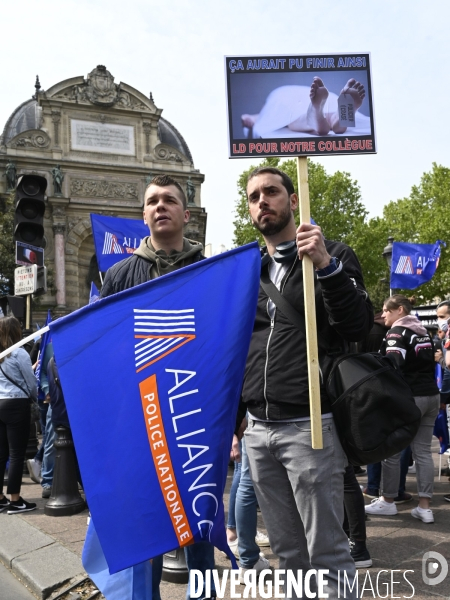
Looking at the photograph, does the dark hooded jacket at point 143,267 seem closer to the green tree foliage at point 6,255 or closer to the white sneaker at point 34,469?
the white sneaker at point 34,469

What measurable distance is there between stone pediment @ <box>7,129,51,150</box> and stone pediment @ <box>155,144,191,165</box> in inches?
271

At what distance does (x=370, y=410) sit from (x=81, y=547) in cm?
318

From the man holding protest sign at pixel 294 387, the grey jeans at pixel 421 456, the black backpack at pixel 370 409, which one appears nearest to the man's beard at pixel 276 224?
the man holding protest sign at pixel 294 387

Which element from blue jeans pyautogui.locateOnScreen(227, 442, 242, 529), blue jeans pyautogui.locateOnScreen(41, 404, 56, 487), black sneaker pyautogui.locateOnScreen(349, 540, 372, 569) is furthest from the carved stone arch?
black sneaker pyautogui.locateOnScreen(349, 540, 372, 569)

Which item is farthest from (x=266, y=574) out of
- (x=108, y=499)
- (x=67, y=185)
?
(x=67, y=185)

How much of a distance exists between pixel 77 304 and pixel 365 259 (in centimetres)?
1849

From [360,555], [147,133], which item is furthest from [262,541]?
[147,133]

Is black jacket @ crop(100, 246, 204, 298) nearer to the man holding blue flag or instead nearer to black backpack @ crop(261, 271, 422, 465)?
the man holding blue flag

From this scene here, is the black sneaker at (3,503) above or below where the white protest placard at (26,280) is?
below

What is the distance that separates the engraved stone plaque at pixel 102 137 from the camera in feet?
123

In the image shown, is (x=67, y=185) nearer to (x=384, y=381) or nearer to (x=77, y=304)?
(x=77, y=304)

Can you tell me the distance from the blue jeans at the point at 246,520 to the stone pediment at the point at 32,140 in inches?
1416

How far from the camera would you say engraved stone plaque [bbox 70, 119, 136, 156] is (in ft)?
123

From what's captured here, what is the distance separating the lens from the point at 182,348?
266cm
